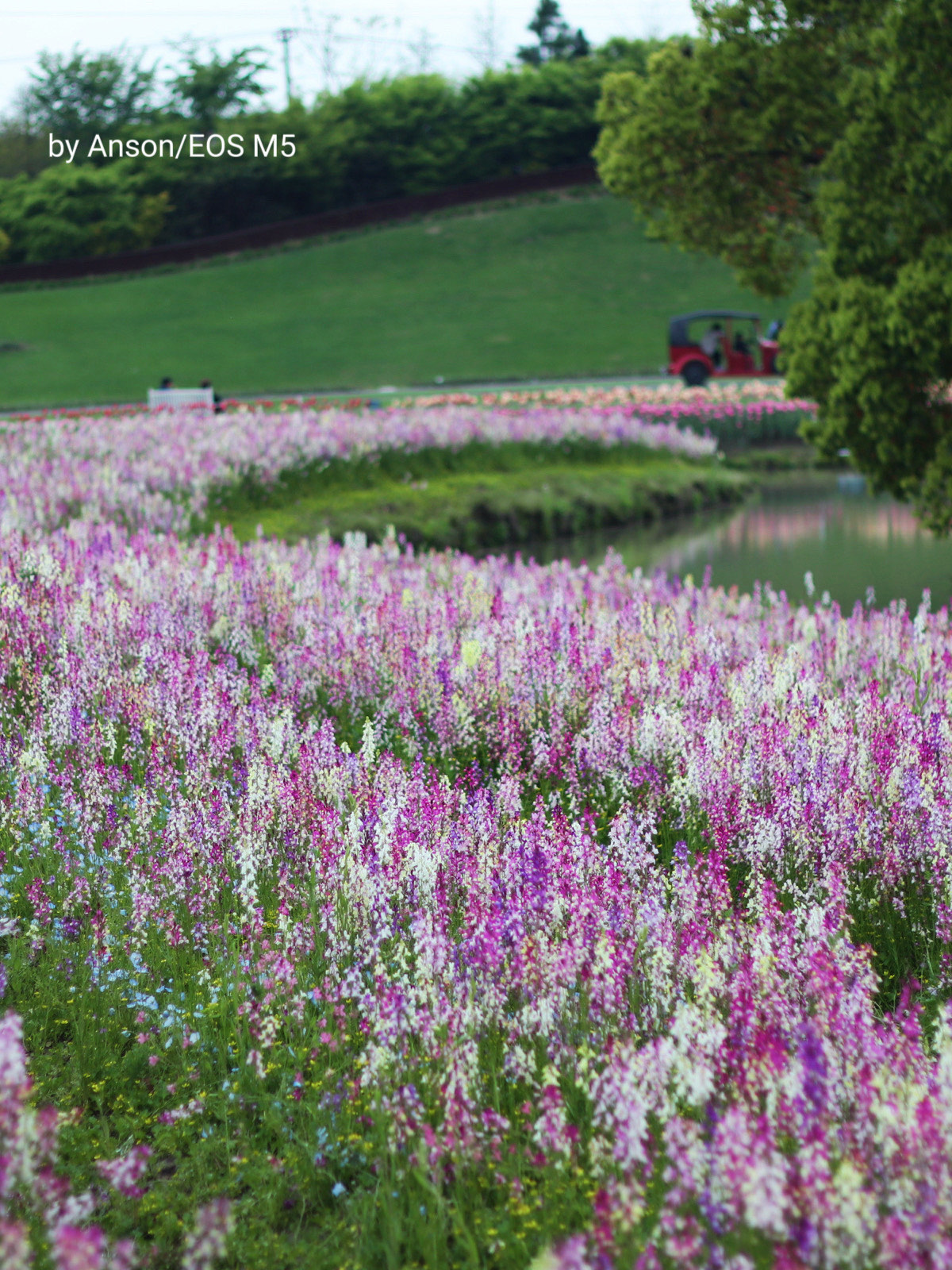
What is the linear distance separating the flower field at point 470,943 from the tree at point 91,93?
234ft

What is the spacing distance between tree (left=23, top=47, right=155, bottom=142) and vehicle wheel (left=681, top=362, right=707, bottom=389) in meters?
45.2

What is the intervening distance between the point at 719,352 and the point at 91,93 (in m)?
49.1

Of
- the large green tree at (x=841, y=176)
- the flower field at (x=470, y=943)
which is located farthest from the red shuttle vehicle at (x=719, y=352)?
the flower field at (x=470, y=943)

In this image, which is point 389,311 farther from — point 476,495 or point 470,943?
point 470,943

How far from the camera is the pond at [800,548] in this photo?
1312cm

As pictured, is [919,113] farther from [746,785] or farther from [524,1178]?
[524,1178]

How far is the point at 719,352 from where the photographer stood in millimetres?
38969

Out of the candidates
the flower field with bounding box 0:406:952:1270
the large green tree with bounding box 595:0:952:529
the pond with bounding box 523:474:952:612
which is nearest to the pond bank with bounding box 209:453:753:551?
the pond with bounding box 523:474:952:612

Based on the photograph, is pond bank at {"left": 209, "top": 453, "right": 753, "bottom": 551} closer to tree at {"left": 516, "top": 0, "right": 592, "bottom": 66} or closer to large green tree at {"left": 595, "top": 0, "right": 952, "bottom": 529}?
large green tree at {"left": 595, "top": 0, "right": 952, "bottom": 529}

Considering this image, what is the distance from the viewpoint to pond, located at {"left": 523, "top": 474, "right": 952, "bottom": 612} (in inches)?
516

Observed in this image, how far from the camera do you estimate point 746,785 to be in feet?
15.4

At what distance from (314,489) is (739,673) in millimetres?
10250

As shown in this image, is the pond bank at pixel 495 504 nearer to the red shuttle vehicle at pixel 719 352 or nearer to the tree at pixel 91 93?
the red shuttle vehicle at pixel 719 352

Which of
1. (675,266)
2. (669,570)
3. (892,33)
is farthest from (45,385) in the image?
(892,33)
